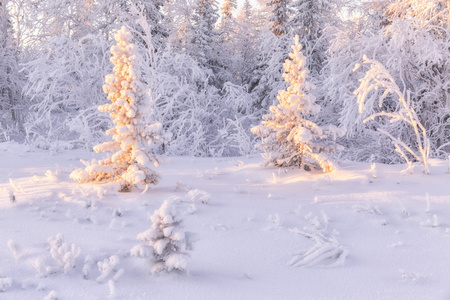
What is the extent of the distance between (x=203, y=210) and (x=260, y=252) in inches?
53.3

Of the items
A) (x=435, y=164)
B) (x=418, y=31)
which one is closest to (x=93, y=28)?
(x=418, y=31)

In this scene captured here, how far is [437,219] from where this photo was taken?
202 inches

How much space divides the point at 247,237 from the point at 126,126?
2551 millimetres

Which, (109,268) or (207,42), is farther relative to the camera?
(207,42)

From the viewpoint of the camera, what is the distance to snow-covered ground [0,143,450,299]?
3.70 m

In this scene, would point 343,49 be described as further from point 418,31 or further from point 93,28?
point 93,28

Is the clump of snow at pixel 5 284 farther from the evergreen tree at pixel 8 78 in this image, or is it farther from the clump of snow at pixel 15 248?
the evergreen tree at pixel 8 78

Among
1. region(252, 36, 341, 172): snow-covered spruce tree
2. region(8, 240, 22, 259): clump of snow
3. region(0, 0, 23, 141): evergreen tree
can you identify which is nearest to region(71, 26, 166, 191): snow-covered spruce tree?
region(8, 240, 22, 259): clump of snow

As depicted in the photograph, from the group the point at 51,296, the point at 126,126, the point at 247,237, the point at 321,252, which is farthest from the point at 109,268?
the point at 126,126

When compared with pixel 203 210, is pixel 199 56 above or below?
above

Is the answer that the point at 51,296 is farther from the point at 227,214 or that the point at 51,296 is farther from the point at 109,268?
the point at 227,214

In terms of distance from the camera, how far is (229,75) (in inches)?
968

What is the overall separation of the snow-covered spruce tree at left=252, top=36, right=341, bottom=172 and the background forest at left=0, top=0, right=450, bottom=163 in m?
0.96

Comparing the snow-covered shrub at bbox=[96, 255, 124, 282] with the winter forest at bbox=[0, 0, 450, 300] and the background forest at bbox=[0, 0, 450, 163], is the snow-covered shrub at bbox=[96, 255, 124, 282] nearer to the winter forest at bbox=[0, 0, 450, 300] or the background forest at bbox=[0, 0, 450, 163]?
the winter forest at bbox=[0, 0, 450, 300]
